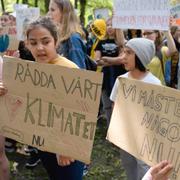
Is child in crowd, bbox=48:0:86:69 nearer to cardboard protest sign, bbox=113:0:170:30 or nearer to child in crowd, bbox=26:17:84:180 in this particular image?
child in crowd, bbox=26:17:84:180

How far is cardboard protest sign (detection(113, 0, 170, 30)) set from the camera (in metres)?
4.44

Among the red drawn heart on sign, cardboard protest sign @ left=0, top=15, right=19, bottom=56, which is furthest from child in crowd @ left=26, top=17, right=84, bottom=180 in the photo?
cardboard protest sign @ left=0, top=15, right=19, bottom=56

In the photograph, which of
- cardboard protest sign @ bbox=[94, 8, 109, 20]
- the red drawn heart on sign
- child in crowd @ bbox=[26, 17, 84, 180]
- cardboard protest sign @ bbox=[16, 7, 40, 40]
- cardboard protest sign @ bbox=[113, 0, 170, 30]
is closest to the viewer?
the red drawn heart on sign

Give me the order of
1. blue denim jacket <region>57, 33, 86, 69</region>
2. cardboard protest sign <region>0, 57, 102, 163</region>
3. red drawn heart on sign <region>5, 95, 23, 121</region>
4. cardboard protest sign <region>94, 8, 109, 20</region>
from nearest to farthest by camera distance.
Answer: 1. cardboard protest sign <region>0, 57, 102, 163</region>
2. red drawn heart on sign <region>5, 95, 23, 121</region>
3. blue denim jacket <region>57, 33, 86, 69</region>
4. cardboard protest sign <region>94, 8, 109, 20</region>

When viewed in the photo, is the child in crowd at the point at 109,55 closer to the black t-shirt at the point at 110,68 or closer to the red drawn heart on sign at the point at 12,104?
the black t-shirt at the point at 110,68

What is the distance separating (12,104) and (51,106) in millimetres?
321

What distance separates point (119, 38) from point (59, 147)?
3315mm

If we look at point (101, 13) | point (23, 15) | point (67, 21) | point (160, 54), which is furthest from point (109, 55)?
point (101, 13)

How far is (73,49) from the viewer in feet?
12.6

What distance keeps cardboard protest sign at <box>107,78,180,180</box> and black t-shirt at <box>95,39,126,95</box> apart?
10.1 ft

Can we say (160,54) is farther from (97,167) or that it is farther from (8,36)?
(8,36)

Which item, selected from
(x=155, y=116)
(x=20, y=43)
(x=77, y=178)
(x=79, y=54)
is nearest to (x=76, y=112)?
(x=155, y=116)

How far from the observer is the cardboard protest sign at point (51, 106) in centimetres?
258

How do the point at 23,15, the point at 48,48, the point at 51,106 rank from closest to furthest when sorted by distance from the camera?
1. the point at 51,106
2. the point at 48,48
3. the point at 23,15
